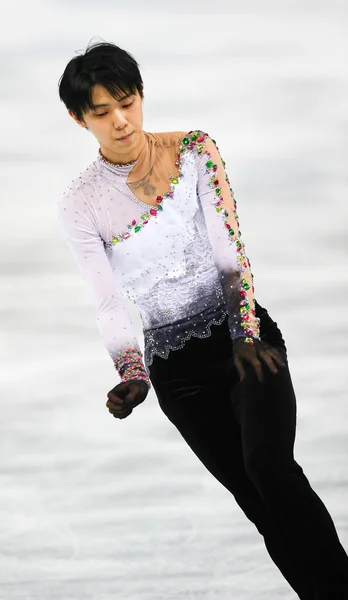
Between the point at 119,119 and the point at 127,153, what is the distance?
0.43 ft

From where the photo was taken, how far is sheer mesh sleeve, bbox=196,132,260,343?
2.55 meters

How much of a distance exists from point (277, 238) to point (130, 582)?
1.30 m

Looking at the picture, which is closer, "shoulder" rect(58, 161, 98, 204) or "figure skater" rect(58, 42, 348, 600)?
"figure skater" rect(58, 42, 348, 600)

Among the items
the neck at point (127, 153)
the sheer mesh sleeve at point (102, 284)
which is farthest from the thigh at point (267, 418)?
the neck at point (127, 153)

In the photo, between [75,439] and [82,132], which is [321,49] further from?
[75,439]

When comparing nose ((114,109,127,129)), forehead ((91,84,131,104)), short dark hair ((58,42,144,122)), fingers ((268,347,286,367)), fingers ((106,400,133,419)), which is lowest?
fingers ((106,400,133,419))

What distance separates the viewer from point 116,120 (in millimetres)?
2568

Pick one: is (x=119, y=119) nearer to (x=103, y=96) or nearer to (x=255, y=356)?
(x=103, y=96)

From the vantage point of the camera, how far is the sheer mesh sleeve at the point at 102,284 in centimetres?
262

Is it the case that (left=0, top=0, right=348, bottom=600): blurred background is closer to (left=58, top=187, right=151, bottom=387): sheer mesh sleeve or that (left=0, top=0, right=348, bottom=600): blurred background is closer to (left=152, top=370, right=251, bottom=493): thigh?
(left=152, top=370, right=251, bottom=493): thigh

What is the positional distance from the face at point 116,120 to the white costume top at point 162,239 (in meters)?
0.08

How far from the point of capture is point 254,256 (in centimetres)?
422

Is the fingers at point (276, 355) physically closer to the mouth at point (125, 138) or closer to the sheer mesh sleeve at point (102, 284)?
the sheer mesh sleeve at point (102, 284)

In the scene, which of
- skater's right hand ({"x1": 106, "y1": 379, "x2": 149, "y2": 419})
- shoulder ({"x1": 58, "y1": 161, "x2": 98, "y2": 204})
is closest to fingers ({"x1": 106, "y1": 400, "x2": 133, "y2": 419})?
skater's right hand ({"x1": 106, "y1": 379, "x2": 149, "y2": 419})
